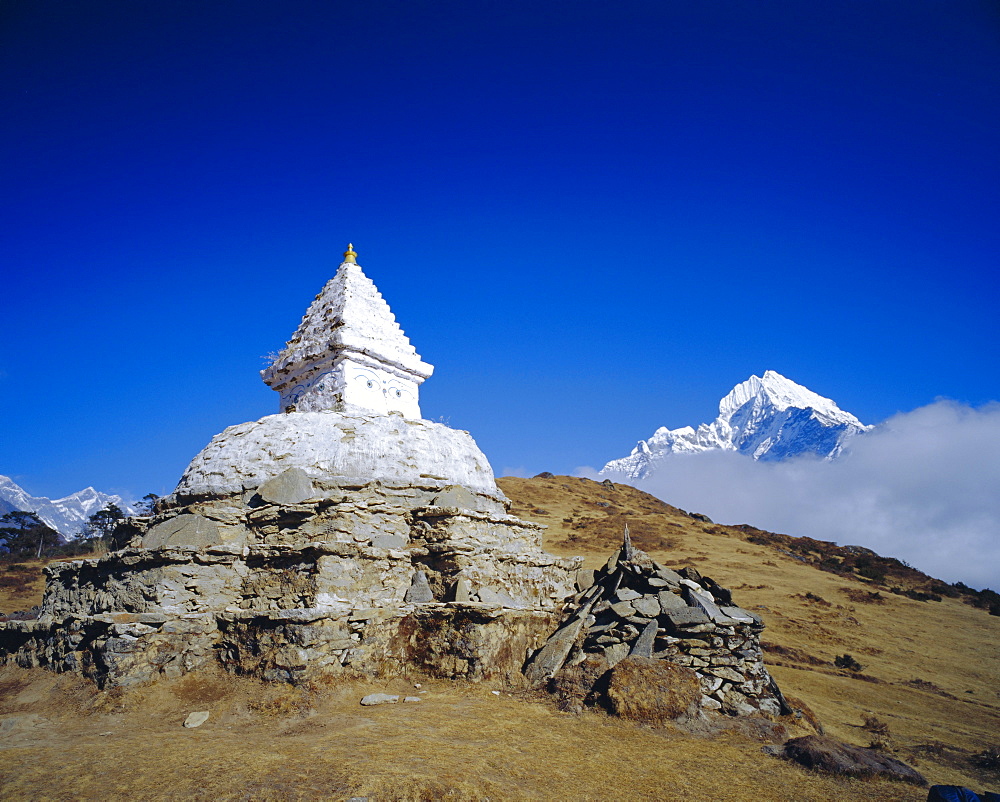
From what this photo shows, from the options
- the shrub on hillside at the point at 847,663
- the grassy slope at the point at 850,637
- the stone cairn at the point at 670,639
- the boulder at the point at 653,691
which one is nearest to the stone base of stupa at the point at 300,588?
the stone cairn at the point at 670,639

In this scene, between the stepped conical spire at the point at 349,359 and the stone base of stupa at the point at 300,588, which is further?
the stepped conical spire at the point at 349,359

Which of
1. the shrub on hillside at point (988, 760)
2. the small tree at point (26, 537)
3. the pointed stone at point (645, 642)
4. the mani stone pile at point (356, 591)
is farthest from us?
the small tree at point (26, 537)

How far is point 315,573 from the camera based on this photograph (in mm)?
10258

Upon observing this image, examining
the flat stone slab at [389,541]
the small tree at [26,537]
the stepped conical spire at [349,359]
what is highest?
the stepped conical spire at [349,359]

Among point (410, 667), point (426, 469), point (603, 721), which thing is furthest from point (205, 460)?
point (603, 721)

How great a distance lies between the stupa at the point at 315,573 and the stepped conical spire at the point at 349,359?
1.34 metres

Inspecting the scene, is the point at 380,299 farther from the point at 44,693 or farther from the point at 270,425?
the point at 44,693

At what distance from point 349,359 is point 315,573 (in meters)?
6.09

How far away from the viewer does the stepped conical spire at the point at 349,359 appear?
14.7 metres

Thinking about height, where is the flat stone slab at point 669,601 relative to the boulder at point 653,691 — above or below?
above

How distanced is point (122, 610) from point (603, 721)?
8267 millimetres

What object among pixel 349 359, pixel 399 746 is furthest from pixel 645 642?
pixel 349 359

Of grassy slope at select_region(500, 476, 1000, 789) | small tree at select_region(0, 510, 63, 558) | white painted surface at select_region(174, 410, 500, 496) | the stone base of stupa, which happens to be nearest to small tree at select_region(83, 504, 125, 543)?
small tree at select_region(0, 510, 63, 558)

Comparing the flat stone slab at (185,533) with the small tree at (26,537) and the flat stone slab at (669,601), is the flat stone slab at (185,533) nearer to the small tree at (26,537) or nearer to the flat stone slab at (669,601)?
the flat stone slab at (669,601)
